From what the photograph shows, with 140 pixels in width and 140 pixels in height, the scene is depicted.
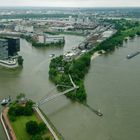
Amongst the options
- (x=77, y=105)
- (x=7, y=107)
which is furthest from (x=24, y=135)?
(x=77, y=105)

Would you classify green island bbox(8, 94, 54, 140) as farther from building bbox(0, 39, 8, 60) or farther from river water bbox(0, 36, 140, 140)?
building bbox(0, 39, 8, 60)

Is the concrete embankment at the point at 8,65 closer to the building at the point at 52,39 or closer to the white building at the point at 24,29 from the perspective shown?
the building at the point at 52,39

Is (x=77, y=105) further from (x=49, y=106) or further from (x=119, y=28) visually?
(x=119, y=28)

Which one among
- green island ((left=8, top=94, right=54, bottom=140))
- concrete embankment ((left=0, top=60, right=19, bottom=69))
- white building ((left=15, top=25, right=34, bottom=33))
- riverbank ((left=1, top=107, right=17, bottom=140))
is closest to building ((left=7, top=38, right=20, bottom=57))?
concrete embankment ((left=0, top=60, right=19, bottom=69))

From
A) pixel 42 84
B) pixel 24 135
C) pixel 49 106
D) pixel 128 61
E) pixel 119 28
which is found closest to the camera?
pixel 24 135

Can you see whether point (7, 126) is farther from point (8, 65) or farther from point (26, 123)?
point (8, 65)

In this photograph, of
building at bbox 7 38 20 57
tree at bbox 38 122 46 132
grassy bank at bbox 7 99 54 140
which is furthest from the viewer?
building at bbox 7 38 20 57
